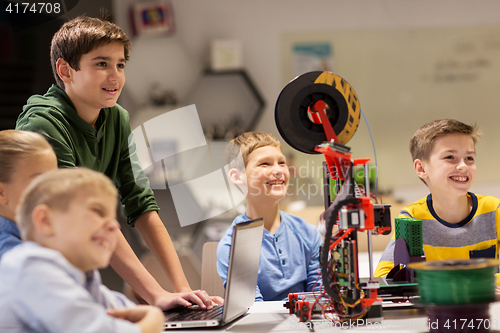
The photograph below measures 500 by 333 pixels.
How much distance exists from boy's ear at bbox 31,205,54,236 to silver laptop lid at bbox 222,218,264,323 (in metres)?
0.39

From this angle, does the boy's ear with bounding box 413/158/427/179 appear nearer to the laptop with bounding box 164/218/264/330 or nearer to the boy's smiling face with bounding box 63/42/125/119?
the laptop with bounding box 164/218/264/330

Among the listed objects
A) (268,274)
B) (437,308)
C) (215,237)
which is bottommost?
(215,237)

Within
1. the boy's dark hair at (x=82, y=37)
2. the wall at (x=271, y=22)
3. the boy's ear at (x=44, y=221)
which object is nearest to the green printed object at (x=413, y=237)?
the boy's ear at (x=44, y=221)

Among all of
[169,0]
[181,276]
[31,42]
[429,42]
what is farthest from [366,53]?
[181,276]

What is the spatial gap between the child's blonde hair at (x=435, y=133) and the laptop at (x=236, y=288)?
2.78 ft

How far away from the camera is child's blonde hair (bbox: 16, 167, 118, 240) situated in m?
0.64

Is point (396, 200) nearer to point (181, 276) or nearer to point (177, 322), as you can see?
point (181, 276)

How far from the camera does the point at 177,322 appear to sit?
37.1 inches

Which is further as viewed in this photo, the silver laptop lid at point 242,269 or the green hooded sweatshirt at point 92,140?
the green hooded sweatshirt at point 92,140

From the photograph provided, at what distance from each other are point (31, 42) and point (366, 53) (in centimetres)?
234

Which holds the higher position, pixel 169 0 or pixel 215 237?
pixel 169 0

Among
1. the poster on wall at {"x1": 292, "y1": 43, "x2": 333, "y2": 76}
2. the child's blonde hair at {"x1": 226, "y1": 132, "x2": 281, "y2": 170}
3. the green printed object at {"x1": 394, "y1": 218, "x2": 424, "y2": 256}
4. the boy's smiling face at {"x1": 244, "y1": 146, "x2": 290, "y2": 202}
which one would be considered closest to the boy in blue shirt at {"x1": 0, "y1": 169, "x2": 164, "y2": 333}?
the green printed object at {"x1": 394, "y1": 218, "x2": 424, "y2": 256}

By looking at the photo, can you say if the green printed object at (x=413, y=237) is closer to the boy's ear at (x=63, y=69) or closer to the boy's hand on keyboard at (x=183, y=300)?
the boy's hand on keyboard at (x=183, y=300)

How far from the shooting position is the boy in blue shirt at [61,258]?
59cm
